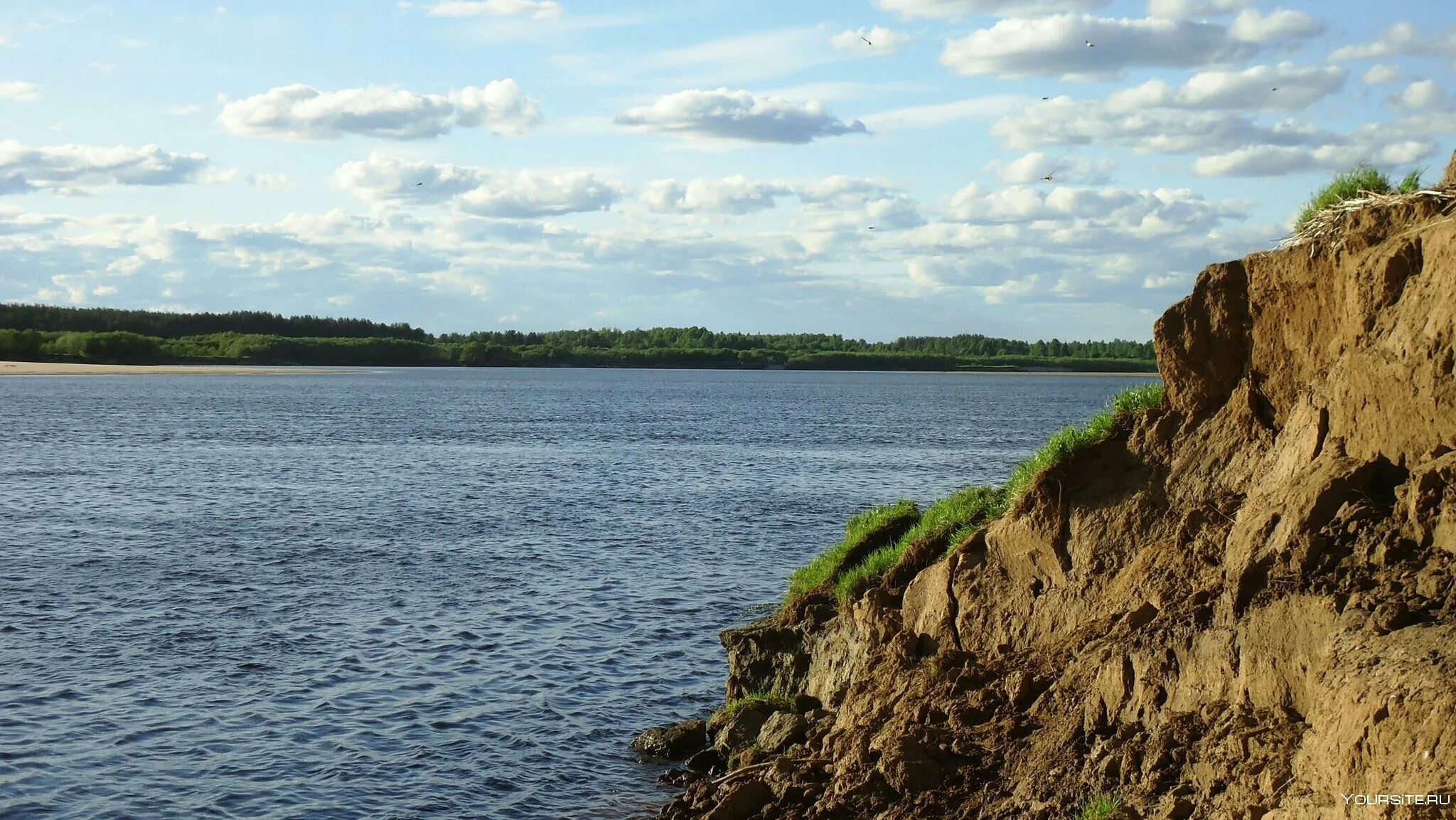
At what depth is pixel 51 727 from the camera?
1672 centimetres

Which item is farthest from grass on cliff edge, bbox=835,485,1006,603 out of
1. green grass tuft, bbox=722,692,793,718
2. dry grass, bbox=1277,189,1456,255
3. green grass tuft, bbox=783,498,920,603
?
dry grass, bbox=1277,189,1456,255

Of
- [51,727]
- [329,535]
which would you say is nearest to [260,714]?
[51,727]

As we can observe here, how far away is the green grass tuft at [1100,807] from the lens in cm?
912

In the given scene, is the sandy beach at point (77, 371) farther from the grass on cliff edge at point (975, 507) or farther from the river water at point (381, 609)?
the grass on cliff edge at point (975, 507)

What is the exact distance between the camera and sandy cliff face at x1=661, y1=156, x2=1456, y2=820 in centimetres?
812

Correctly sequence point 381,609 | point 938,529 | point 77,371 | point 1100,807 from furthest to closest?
point 77,371, point 381,609, point 938,529, point 1100,807

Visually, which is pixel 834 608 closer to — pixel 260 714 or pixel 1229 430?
pixel 1229 430

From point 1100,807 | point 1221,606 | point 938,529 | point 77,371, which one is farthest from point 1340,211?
point 77,371

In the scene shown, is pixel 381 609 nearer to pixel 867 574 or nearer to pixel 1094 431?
pixel 867 574

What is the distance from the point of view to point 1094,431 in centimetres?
1317

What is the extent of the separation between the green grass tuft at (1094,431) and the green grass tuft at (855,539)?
4307 mm

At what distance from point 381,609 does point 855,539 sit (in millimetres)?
10392

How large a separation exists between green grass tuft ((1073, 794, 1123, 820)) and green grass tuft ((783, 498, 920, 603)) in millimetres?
8528

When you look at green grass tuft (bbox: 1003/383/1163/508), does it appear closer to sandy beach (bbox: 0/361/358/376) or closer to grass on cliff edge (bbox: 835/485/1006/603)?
grass on cliff edge (bbox: 835/485/1006/603)
